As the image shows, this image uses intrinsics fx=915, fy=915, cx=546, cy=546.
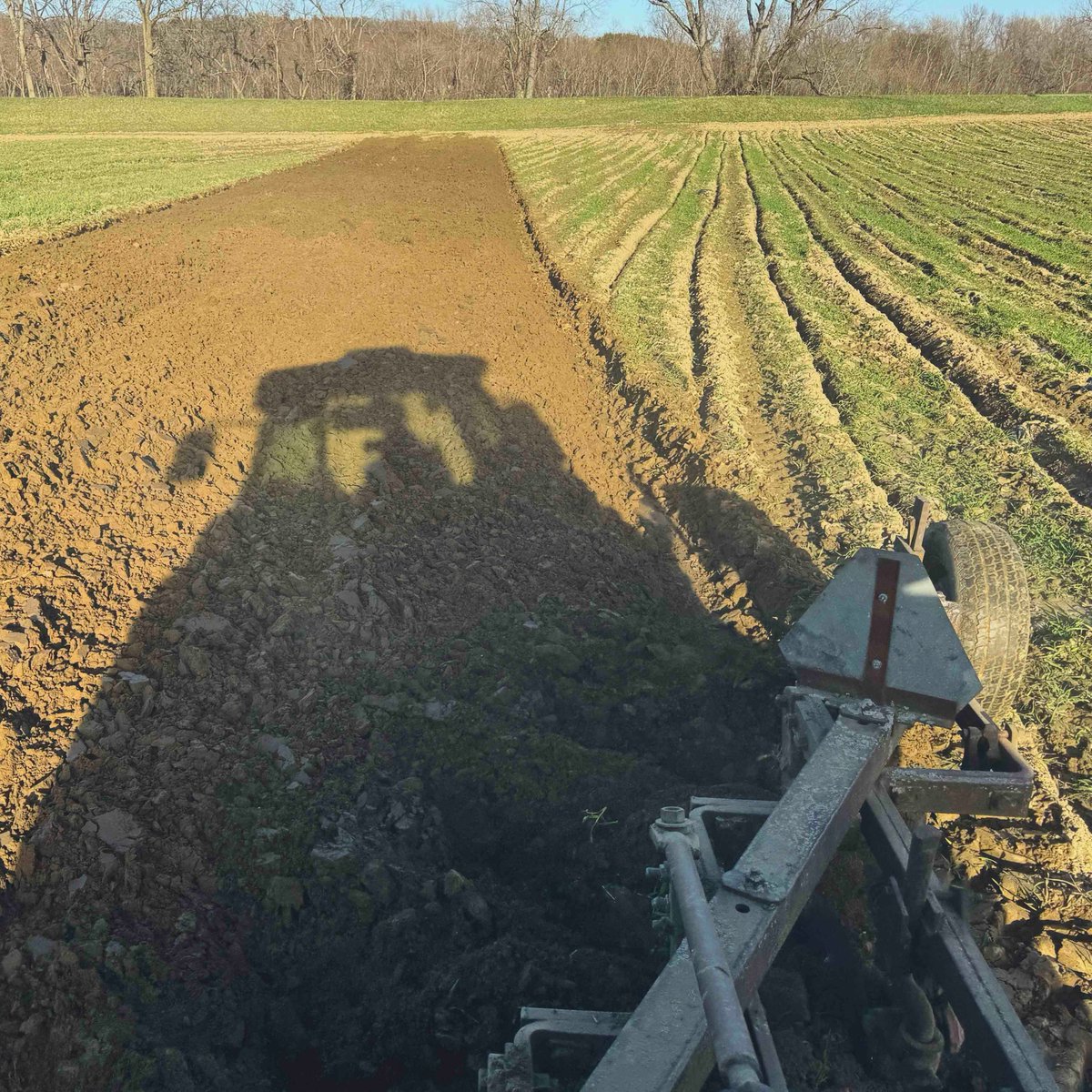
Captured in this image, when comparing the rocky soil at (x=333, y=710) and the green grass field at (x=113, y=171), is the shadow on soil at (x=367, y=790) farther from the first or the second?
the green grass field at (x=113, y=171)

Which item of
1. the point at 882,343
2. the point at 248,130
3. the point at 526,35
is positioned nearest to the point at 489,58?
the point at 526,35

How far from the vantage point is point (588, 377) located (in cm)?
963

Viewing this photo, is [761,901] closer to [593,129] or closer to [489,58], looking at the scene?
[593,129]

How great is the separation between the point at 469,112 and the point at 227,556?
1519 inches

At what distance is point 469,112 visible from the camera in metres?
39.2

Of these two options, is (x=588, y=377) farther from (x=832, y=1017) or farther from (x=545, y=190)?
(x=545, y=190)

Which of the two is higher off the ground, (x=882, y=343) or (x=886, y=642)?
(x=886, y=642)

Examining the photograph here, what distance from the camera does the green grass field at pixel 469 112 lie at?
3375 cm

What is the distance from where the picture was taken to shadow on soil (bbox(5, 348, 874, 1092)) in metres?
2.95

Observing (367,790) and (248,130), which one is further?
(248,130)

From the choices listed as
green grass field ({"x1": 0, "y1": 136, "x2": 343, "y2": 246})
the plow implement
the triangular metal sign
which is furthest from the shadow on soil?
green grass field ({"x1": 0, "y1": 136, "x2": 343, "y2": 246})

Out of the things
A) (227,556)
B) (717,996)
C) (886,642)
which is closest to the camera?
(717,996)

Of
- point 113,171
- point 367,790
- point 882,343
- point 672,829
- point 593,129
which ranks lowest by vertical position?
point 367,790

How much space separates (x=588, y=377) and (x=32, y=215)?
32.0 ft
